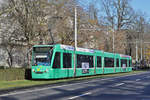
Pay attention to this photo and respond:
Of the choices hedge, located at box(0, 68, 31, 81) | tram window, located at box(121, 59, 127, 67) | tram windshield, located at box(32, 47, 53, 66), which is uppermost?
tram windshield, located at box(32, 47, 53, 66)

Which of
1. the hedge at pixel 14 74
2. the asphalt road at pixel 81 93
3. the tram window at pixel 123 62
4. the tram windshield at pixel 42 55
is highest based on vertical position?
the tram windshield at pixel 42 55

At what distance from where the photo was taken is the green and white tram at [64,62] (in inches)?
960

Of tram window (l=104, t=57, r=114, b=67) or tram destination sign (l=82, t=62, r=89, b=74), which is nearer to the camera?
tram destination sign (l=82, t=62, r=89, b=74)

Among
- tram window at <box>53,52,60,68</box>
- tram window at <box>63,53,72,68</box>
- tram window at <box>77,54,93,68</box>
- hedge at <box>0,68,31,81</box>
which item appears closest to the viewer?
hedge at <box>0,68,31,81</box>

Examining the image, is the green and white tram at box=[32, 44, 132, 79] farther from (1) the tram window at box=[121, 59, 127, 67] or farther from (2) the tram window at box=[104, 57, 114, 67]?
(1) the tram window at box=[121, 59, 127, 67]

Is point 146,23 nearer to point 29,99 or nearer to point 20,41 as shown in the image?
point 20,41

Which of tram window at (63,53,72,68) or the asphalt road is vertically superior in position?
tram window at (63,53,72,68)

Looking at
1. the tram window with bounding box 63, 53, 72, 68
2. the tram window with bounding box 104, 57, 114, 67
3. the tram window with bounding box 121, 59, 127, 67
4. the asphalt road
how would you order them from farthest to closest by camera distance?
the tram window with bounding box 121, 59, 127, 67
the tram window with bounding box 104, 57, 114, 67
the tram window with bounding box 63, 53, 72, 68
the asphalt road

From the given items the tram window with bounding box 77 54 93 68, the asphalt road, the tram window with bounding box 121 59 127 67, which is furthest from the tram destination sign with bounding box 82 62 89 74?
the tram window with bounding box 121 59 127 67

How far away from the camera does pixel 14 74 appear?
2450 centimetres

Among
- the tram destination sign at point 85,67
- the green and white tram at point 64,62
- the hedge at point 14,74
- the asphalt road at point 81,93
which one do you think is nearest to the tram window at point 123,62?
the green and white tram at point 64,62

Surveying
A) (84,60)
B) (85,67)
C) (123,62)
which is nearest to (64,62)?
(84,60)

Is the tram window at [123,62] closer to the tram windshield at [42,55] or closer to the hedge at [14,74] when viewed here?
the hedge at [14,74]

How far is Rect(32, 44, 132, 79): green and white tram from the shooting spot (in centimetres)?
2439
